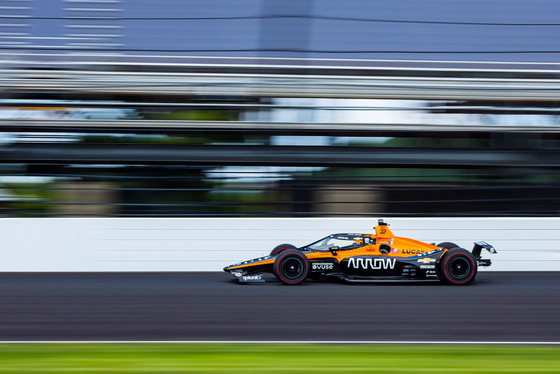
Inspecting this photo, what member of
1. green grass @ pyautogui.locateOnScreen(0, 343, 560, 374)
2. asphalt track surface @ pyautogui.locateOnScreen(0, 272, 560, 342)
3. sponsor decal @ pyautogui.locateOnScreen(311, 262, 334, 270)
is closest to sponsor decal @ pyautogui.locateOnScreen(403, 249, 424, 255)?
asphalt track surface @ pyautogui.locateOnScreen(0, 272, 560, 342)

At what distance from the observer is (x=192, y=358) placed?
3.80 metres

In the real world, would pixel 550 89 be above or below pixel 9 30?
below

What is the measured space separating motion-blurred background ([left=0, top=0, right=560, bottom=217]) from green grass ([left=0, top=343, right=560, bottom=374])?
18.8 feet

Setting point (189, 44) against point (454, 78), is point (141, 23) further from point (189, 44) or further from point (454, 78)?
point (454, 78)

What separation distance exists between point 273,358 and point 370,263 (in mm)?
4311

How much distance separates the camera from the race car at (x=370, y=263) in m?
7.93

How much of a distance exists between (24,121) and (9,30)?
219 cm

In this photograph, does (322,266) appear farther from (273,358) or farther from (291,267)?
(273,358)

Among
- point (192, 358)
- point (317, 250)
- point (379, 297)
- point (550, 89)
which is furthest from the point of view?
point (550, 89)

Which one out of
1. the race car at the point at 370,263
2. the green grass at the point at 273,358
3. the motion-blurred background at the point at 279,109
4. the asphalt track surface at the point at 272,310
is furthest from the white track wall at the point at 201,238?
the green grass at the point at 273,358

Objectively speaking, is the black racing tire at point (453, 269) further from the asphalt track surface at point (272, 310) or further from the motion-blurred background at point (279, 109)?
the motion-blurred background at point (279, 109)

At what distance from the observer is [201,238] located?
958 centimetres

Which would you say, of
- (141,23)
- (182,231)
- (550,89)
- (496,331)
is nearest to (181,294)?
(182,231)

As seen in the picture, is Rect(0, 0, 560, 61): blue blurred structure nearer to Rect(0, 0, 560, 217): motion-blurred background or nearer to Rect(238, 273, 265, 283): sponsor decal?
Rect(0, 0, 560, 217): motion-blurred background
